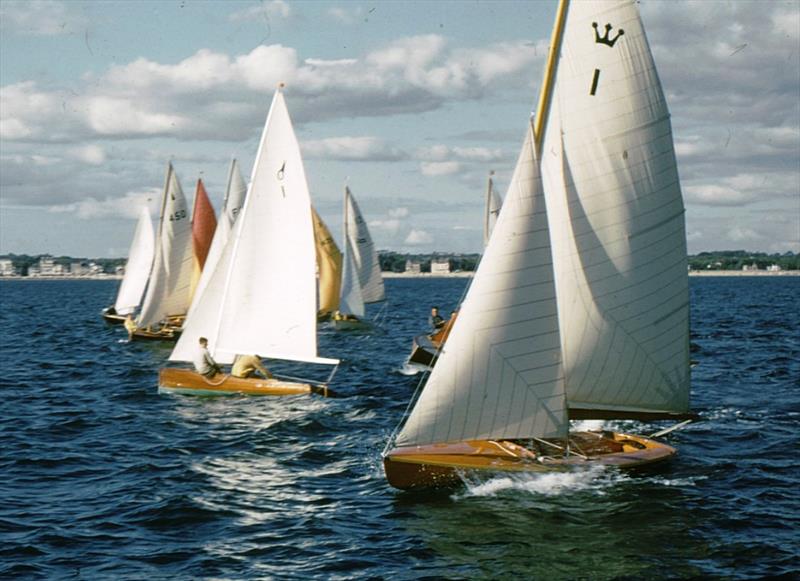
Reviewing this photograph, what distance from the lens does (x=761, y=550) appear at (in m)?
16.3

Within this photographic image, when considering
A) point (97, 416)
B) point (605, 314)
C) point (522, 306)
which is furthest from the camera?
point (97, 416)

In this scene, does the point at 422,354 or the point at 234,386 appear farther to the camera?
the point at 422,354

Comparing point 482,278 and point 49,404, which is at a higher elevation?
point 482,278

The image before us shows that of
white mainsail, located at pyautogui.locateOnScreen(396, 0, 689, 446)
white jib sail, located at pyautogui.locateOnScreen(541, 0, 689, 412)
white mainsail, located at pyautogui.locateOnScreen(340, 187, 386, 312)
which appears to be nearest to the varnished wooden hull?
white jib sail, located at pyautogui.locateOnScreen(541, 0, 689, 412)

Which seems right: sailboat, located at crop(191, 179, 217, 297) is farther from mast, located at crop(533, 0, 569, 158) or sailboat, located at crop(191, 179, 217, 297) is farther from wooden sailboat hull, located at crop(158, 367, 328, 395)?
mast, located at crop(533, 0, 569, 158)

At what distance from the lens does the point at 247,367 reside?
3203 centimetres

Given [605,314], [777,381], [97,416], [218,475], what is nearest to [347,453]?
[218,475]

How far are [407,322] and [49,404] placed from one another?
153 ft

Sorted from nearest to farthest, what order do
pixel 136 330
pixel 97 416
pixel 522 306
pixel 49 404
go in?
pixel 522 306 < pixel 97 416 < pixel 49 404 < pixel 136 330

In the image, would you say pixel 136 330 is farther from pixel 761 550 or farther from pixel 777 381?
pixel 761 550

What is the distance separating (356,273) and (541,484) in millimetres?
40589

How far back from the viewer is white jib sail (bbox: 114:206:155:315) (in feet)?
209

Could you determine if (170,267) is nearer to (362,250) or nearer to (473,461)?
(362,250)

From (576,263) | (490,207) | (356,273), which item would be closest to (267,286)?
(576,263)
